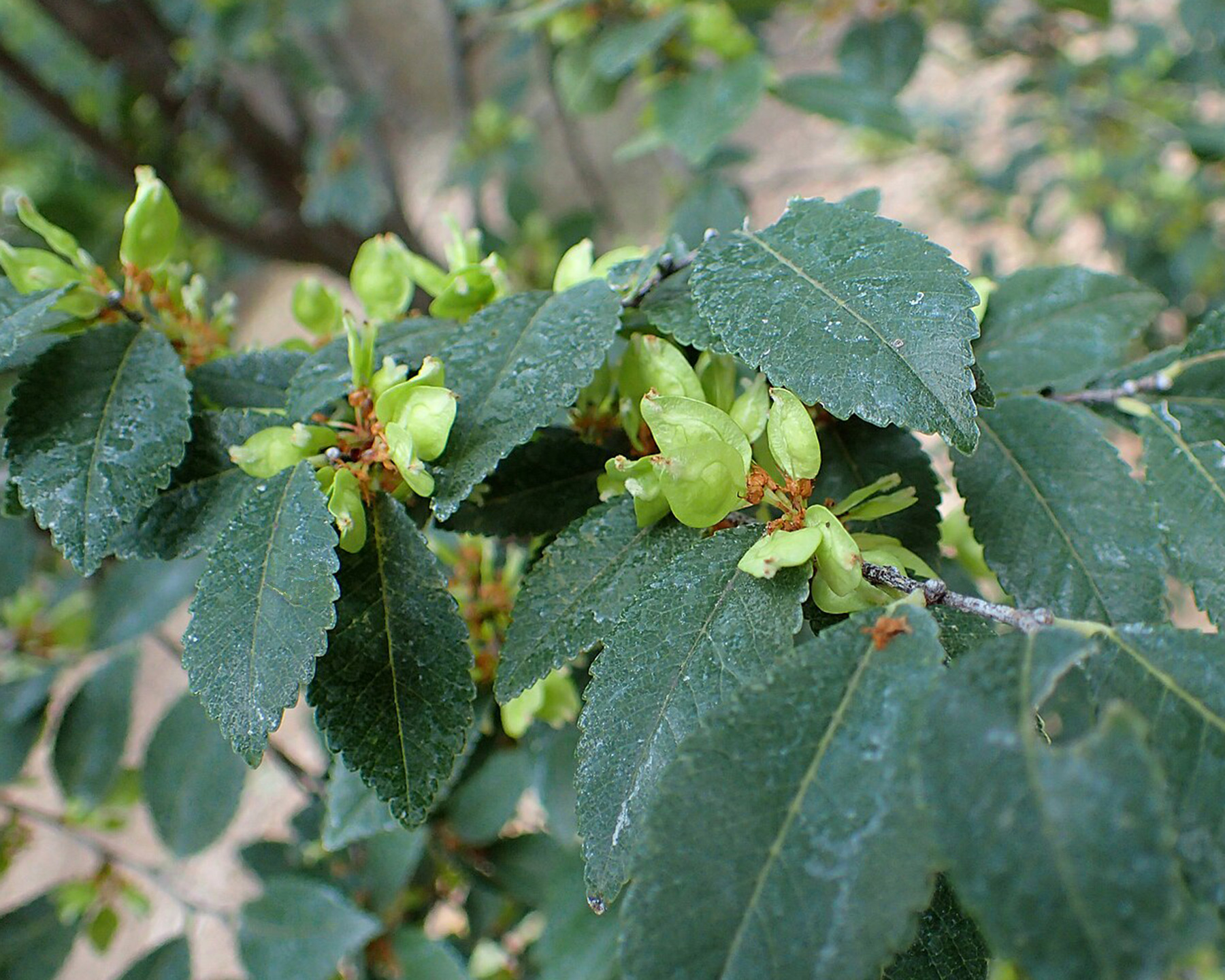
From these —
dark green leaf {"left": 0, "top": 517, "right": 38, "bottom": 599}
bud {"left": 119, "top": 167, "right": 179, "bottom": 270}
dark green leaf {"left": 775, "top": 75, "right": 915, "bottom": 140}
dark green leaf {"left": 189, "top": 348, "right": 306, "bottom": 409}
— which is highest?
bud {"left": 119, "top": 167, "right": 179, "bottom": 270}

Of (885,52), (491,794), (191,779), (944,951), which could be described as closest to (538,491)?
(944,951)

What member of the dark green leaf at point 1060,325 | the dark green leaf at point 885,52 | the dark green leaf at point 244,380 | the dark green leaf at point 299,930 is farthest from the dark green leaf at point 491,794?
the dark green leaf at point 885,52

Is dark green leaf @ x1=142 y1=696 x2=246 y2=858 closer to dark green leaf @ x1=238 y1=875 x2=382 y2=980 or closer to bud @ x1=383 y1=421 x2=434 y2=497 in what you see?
dark green leaf @ x1=238 y1=875 x2=382 y2=980

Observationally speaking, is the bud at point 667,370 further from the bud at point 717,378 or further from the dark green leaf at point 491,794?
the dark green leaf at point 491,794

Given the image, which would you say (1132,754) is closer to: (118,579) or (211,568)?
(211,568)

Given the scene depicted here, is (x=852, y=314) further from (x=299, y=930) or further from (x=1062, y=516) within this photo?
(x=299, y=930)

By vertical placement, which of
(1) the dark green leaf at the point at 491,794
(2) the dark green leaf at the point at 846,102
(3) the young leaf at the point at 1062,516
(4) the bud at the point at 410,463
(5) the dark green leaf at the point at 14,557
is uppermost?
(4) the bud at the point at 410,463

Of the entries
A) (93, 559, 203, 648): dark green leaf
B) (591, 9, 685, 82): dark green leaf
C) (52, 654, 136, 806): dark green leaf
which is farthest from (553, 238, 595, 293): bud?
(52, 654, 136, 806): dark green leaf
